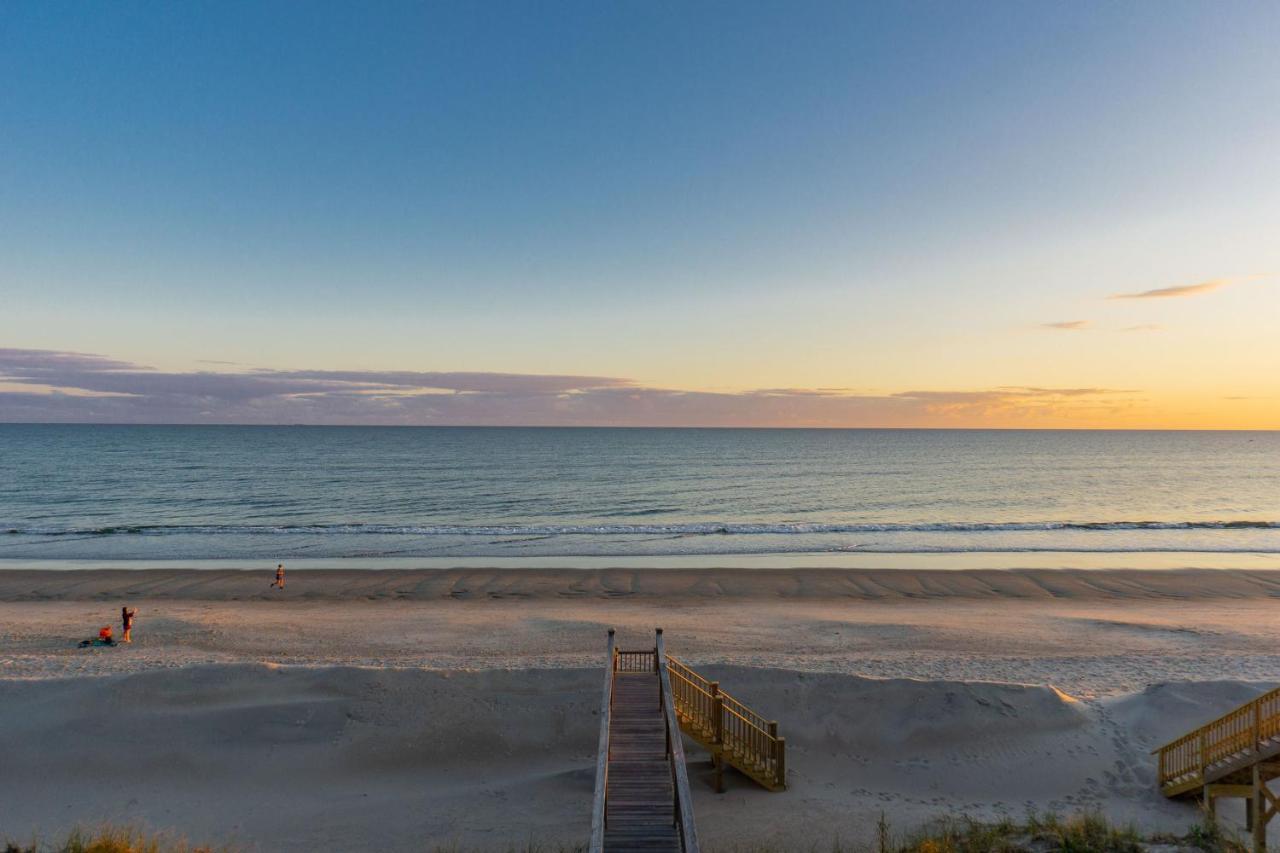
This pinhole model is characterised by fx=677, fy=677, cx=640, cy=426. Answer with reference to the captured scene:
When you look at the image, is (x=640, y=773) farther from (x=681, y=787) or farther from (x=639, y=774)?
(x=681, y=787)

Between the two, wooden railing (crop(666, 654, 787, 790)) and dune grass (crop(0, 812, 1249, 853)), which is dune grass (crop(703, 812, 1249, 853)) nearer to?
dune grass (crop(0, 812, 1249, 853))

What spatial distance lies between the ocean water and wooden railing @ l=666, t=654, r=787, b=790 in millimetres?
26047

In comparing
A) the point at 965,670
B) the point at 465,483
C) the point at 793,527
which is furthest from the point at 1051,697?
the point at 465,483

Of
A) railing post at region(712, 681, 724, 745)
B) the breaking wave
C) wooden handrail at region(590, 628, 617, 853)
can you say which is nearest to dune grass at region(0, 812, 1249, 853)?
railing post at region(712, 681, 724, 745)

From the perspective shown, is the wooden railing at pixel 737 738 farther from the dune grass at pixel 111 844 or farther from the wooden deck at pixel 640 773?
the dune grass at pixel 111 844

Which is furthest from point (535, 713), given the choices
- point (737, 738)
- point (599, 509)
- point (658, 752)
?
point (599, 509)

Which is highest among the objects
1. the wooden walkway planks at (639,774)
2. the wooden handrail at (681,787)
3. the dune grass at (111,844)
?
the wooden handrail at (681,787)

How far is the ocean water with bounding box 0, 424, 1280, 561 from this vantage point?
1708 inches

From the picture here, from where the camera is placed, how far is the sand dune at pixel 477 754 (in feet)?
43.3

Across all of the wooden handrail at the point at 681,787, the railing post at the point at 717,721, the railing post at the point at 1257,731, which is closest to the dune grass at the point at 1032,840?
the railing post at the point at 1257,731

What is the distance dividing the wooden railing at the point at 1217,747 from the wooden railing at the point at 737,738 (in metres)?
7.70

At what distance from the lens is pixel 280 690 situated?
697 inches

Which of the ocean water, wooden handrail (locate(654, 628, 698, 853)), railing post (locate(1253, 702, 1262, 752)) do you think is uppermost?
wooden handrail (locate(654, 628, 698, 853))

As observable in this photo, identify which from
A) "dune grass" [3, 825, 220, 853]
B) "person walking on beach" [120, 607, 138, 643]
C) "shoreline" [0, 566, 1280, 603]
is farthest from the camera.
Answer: "shoreline" [0, 566, 1280, 603]
